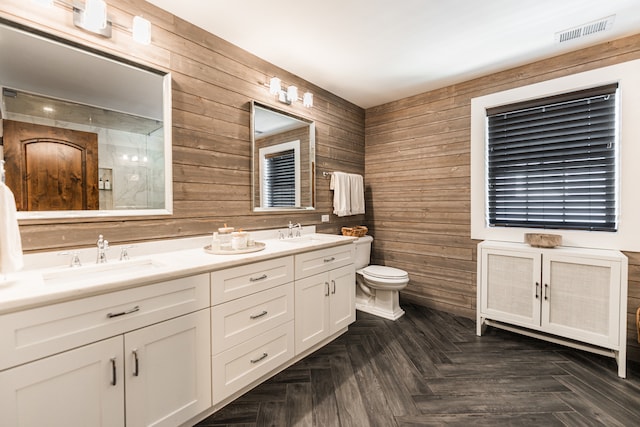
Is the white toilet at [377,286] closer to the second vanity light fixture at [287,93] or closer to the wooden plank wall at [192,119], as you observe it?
the wooden plank wall at [192,119]

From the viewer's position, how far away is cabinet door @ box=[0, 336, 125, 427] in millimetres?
967

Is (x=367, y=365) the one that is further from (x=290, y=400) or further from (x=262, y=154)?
(x=262, y=154)

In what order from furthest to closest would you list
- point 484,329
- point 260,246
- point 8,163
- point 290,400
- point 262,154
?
1. point 484,329
2. point 262,154
3. point 260,246
4. point 290,400
5. point 8,163

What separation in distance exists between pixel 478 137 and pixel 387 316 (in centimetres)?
206

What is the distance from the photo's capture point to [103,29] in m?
1.56

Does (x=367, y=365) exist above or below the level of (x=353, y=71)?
below

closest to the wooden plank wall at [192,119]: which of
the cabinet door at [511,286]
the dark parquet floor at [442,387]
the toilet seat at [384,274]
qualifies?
the toilet seat at [384,274]

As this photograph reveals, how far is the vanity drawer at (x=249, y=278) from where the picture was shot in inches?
59.7

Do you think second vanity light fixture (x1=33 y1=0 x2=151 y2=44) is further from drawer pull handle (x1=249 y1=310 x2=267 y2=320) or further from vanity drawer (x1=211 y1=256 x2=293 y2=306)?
drawer pull handle (x1=249 y1=310 x2=267 y2=320)

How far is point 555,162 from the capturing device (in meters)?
2.41

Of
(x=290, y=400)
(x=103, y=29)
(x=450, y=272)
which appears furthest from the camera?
(x=450, y=272)

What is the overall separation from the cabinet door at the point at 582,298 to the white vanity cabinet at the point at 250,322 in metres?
2.05

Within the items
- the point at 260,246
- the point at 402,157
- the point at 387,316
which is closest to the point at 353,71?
the point at 402,157

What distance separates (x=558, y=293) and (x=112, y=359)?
9.58 feet
